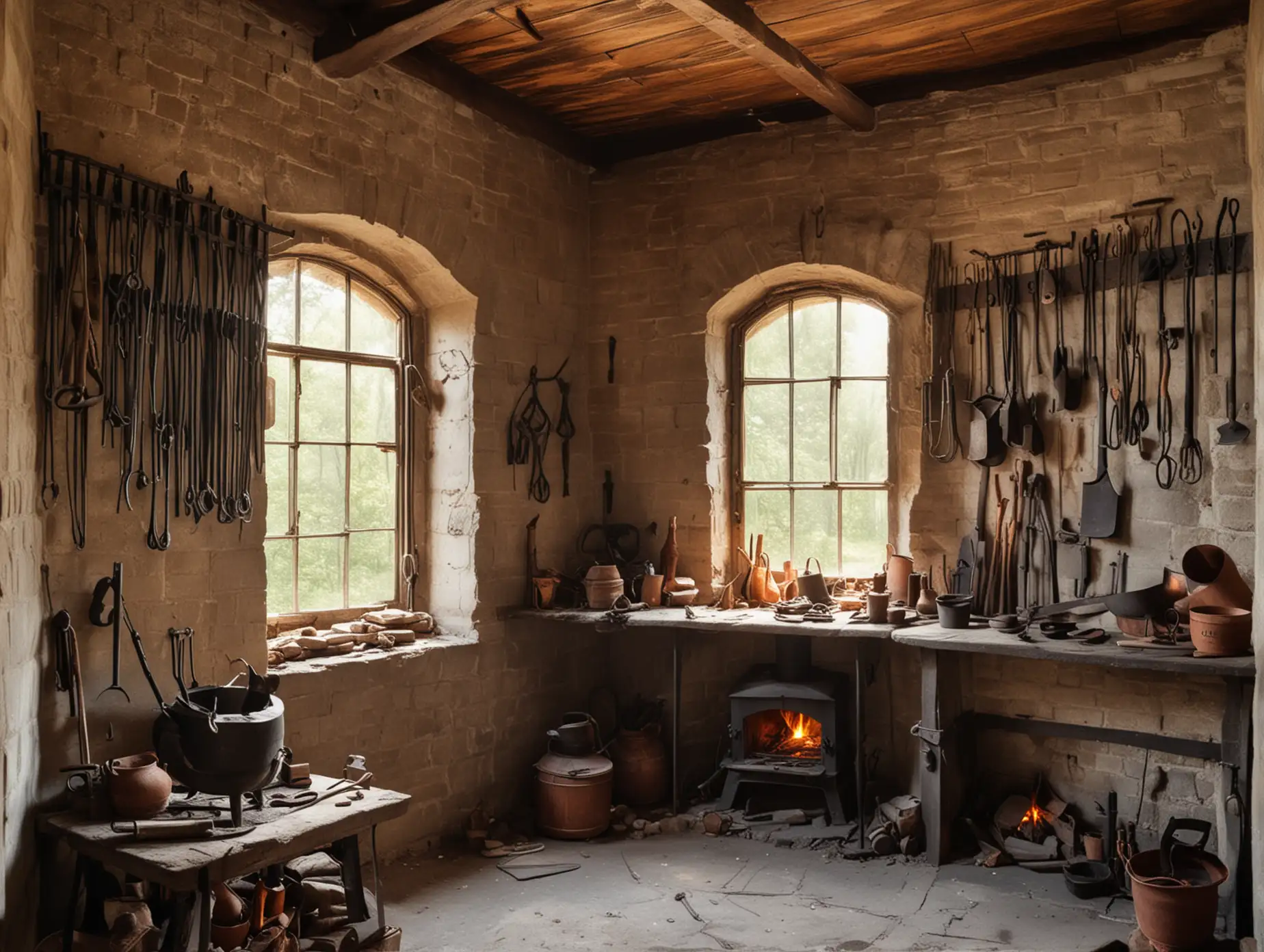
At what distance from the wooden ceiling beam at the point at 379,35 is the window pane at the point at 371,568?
220 centimetres

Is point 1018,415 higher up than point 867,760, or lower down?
higher up

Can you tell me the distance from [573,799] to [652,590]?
3.86ft

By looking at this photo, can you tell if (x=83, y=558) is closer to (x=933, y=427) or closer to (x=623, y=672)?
(x=623, y=672)

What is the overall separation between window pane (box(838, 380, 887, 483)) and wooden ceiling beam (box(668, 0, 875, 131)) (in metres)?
1.39

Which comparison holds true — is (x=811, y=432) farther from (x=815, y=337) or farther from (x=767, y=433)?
(x=815, y=337)

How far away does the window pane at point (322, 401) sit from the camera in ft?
16.2

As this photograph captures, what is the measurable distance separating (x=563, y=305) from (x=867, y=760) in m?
3.08

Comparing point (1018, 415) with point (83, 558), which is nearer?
point (83, 558)

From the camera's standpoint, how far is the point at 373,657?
192 inches

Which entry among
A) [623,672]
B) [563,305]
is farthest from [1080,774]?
[563,305]

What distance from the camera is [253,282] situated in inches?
170

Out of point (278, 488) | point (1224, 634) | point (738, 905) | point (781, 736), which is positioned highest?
point (278, 488)

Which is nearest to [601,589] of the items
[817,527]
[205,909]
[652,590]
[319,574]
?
[652,590]

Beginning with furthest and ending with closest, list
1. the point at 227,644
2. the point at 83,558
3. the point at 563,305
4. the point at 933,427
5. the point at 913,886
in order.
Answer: the point at 563,305 < the point at 933,427 < the point at 913,886 < the point at 227,644 < the point at 83,558
